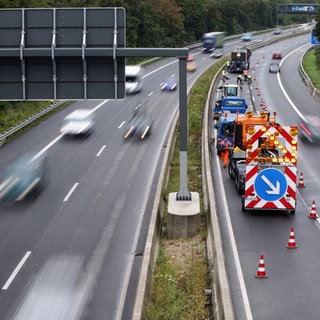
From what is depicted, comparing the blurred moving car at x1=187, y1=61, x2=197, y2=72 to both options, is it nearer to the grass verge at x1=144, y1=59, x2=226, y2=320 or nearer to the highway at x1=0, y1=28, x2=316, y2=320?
the highway at x1=0, y1=28, x2=316, y2=320

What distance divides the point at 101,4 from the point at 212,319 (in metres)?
79.9

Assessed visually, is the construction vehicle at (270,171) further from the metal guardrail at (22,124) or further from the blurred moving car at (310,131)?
the metal guardrail at (22,124)

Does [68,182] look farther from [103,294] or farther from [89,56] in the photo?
[103,294]

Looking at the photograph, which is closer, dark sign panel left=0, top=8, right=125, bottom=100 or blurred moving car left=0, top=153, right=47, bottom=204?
dark sign panel left=0, top=8, right=125, bottom=100

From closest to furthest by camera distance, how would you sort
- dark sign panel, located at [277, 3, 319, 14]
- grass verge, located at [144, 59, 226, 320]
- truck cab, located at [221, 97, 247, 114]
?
grass verge, located at [144, 59, 226, 320] → truck cab, located at [221, 97, 247, 114] → dark sign panel, located at [277, 3, 319, 14]

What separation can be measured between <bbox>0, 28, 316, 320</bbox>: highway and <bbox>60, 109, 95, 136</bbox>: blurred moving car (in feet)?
2.02

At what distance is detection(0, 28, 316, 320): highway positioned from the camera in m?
16.9

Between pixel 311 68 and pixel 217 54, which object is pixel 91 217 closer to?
pixel 311 68

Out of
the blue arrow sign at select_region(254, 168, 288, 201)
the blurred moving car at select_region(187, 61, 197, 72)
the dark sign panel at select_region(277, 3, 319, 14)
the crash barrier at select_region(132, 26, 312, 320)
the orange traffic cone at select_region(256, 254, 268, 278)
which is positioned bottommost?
the orange traffic cone at select_region(256, 254, 268, 278)

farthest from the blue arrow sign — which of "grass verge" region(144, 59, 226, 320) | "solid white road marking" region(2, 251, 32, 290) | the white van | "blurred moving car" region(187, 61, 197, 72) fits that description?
"blurred moving car" region(187, 61, 197, 72)

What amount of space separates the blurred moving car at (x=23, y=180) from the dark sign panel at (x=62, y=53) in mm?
5176

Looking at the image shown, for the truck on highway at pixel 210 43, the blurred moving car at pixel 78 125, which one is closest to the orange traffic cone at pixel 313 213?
the blurred moving car at pixel 78 125

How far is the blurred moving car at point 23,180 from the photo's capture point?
26250mm

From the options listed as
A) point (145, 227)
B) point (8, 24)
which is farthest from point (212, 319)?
point (8, 24)
